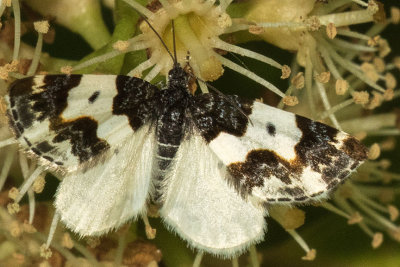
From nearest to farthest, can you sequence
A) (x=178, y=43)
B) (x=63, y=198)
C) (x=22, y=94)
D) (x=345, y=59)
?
(x=22, y=94) < (x=63, y=198) < (x=178, y=43) < (x=345, y=59)

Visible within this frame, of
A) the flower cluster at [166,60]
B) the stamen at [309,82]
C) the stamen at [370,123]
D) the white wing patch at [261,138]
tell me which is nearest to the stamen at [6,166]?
the flower cluster at [166,60]

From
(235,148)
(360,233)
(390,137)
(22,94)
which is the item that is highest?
(22,94)

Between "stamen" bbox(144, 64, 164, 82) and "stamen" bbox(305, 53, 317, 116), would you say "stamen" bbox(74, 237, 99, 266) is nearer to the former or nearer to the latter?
"stamen" bbox(144, 64, 164, 82)

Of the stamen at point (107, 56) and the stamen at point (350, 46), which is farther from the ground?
the stamen at point (107, 56)

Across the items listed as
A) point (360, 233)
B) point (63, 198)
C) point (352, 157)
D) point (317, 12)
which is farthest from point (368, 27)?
point (63, 198)

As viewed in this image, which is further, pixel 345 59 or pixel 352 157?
pixel 345 59

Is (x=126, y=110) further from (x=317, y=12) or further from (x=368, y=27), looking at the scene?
(x=368, y=27)

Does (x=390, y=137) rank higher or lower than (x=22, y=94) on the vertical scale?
lower

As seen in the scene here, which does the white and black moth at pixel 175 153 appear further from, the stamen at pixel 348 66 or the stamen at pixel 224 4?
the stamen at pixel 348 66

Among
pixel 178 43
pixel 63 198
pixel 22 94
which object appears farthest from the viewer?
pixel 178 43
